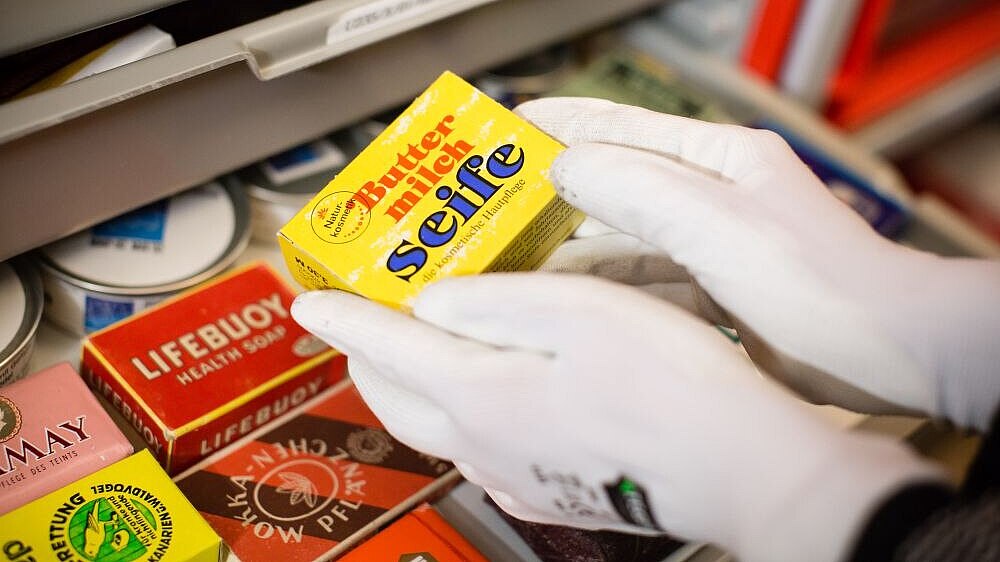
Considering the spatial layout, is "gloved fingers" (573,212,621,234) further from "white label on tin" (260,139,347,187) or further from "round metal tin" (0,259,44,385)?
"round metal tin" (0,259,44,385)

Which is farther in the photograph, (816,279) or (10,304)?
(10,304)

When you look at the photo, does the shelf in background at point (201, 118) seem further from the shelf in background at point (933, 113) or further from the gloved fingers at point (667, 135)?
the shelf in background at point (933, 113)

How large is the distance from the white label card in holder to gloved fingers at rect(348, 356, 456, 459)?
386 mm

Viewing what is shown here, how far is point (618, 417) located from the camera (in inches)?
27.3

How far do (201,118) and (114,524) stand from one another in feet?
1.45

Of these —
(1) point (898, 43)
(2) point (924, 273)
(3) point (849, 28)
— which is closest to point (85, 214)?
(2) point (924, 273)

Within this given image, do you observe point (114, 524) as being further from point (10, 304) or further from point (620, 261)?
point (620, 261)

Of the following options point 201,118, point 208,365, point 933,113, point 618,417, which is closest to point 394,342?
point 618,417

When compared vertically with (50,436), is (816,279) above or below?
above

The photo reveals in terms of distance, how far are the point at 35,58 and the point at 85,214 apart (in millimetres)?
171

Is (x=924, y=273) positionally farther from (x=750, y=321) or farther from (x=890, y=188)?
(x=890, y=188)

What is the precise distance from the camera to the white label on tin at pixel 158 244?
3.39 ft

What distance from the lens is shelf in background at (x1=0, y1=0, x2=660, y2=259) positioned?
0.87 m

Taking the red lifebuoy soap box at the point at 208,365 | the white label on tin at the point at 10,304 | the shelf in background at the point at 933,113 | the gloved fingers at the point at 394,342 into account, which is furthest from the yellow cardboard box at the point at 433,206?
the shelf in background at the point at 933,113
